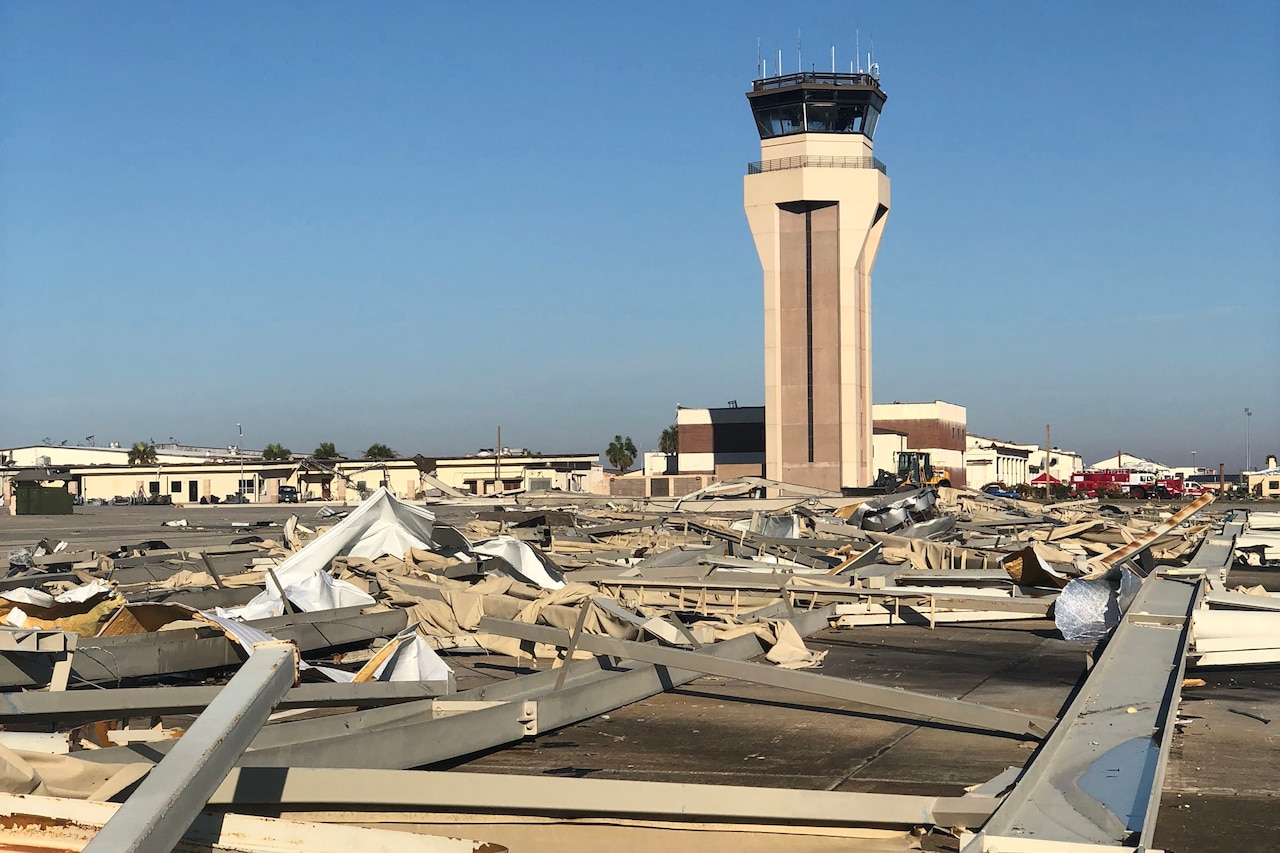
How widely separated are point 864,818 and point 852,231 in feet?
234

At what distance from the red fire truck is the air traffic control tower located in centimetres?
1916

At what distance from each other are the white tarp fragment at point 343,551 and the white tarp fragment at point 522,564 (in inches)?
44.0

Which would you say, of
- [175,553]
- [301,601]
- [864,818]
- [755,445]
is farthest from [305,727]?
[755,445]

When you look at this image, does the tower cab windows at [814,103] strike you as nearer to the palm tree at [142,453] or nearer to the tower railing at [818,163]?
the tower railing at [818,163]

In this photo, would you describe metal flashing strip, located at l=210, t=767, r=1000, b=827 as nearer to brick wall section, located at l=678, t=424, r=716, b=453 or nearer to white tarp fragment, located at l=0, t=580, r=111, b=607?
white tarp fragment, located at l=0, t=580, r=111, b=607

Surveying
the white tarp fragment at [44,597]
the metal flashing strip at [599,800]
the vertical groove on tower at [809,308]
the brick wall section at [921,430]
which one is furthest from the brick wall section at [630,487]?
the metal flashing strip at [599,800]

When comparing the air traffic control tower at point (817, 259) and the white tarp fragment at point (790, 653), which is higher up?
the air traffic control tower at point (817, 259)

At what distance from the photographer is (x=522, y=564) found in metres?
13.7

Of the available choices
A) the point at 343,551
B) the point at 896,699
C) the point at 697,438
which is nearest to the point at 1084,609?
the point at 896,699

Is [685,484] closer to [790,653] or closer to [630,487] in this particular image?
[630,487]

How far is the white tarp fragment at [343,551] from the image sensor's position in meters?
10.9

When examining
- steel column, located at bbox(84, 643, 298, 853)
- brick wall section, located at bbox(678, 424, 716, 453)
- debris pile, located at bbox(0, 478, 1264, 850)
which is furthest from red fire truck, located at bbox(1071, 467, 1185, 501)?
steel column, located at bbox(84, 643, 298, 853)

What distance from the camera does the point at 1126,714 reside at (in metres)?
5.81

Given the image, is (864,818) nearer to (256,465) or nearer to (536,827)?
(536,827)
